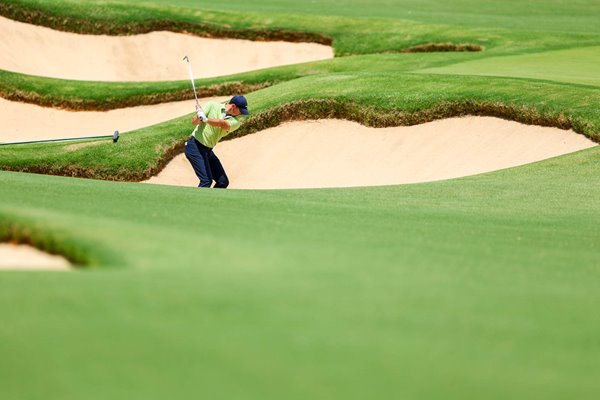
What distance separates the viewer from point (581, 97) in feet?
66.8

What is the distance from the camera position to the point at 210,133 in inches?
723

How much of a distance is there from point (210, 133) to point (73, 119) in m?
10.3

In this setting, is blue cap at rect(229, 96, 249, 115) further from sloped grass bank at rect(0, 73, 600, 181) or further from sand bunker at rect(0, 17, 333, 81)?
sand bunker at rect(0, 17, 333, 81)

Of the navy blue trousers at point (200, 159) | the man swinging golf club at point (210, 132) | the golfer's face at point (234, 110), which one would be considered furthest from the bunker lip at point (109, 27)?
the golfer's face at point (234, 110)

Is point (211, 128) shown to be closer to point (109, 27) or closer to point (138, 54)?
point (138, 54)

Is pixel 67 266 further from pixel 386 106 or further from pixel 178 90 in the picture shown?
pixel 178 90

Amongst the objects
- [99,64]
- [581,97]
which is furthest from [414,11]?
[581,97]

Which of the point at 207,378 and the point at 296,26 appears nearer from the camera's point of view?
the point at 207,378

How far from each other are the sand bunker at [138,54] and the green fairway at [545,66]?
25.4 ft

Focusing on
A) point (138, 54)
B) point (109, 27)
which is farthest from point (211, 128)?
point (109, 27)

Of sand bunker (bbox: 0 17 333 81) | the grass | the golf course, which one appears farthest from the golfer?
sand bunker (bbox: 0 17 333 81)

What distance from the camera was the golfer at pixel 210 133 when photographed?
17.7m

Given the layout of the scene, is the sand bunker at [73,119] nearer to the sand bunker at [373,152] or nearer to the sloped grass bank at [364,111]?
the sloped grass bank at [364,111]

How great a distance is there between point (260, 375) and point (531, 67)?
21.1m
